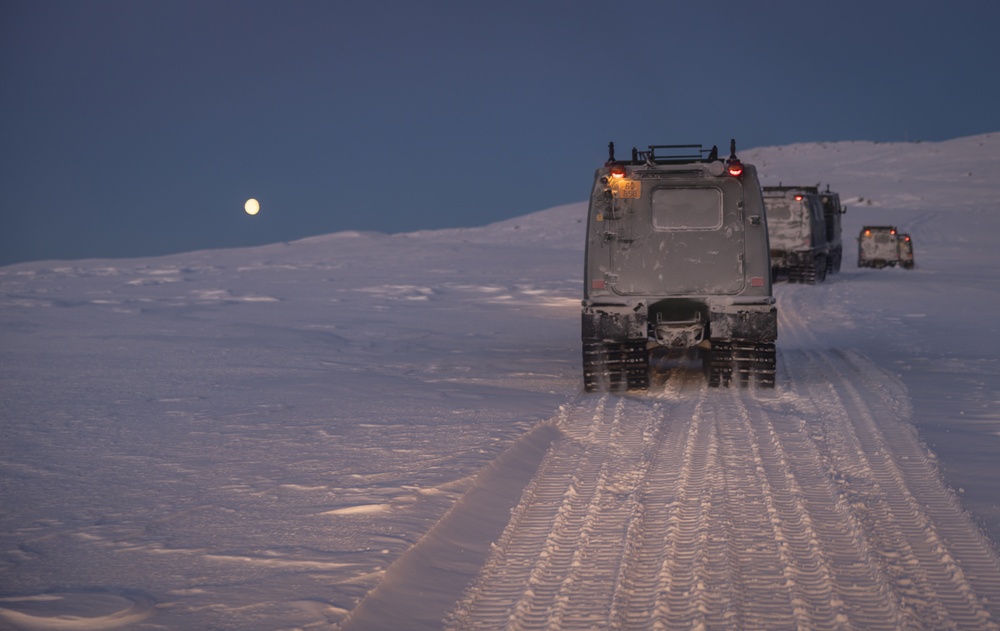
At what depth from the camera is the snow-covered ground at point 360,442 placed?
4844mm

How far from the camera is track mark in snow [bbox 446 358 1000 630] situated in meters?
4.54

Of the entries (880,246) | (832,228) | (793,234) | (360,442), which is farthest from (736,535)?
(880,246)

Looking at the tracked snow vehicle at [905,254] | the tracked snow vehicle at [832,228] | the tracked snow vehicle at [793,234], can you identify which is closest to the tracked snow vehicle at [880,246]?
the tracked snow vehicle at [905,254]

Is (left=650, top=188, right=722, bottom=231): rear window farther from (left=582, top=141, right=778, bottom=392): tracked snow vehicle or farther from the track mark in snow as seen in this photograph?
the track mark in snow

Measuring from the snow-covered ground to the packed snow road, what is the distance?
0.14 feet

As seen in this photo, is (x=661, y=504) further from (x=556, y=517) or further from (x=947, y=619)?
(x=947, y=619)

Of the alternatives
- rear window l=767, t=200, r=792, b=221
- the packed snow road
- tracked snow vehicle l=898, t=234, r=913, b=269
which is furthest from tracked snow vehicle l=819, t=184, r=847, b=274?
the packed snow road

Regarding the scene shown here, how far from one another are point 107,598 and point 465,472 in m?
2.90

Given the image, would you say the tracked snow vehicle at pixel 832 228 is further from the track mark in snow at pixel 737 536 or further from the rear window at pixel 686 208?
the track mark in snow at pixel 737 536

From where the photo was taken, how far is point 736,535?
5.61m

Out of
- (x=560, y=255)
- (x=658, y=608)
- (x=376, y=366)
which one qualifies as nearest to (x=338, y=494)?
(x=658, y=608)

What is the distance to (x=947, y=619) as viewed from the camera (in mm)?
4414

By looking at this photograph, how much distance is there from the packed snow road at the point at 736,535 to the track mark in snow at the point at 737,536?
0.04ft

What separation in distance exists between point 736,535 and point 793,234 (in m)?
23.8
